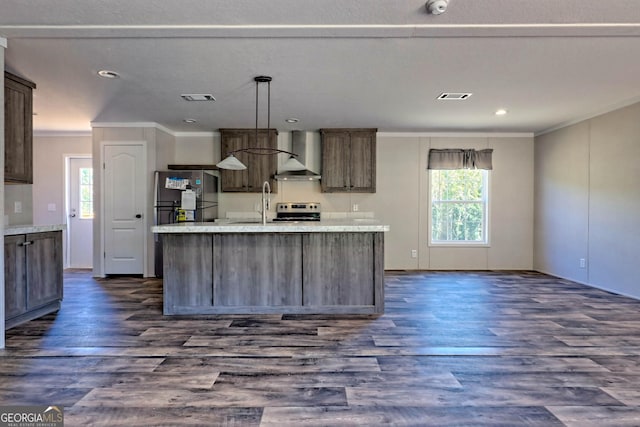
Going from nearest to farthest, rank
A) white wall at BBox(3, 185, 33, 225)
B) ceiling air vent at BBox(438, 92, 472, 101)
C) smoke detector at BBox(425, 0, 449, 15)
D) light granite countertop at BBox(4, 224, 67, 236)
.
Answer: smoke detector at BBox(425, 0, 449, 15) < light granite countertop at BBox(4, 224, 67, 236) < white wall at BBox(3, 185, 33, 225) < ceiling air vent at BBox(438, 92, 472, 101)

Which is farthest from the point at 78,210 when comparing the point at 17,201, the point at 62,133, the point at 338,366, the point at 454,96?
the point at 454,96

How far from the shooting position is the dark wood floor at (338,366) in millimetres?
1827

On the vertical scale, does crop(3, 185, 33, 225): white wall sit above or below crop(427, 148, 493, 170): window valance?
below

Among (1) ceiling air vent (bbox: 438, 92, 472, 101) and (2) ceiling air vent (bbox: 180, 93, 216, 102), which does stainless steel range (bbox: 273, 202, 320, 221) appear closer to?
(2) ceiling air vent (bbox: 180, 93, 216, 102)

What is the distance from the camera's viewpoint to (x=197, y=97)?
4129mm

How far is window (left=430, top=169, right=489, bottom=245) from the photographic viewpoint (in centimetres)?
617

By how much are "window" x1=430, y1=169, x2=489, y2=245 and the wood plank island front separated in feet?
10.1

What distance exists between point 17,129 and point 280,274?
Answer: 292 centimetres

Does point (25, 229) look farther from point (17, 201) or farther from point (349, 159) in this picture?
point (349, 159)

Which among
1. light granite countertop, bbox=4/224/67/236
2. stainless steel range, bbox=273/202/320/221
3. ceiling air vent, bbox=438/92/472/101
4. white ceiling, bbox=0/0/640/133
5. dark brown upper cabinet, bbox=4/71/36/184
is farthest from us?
stainless steel range, bbox=273/202/320/221

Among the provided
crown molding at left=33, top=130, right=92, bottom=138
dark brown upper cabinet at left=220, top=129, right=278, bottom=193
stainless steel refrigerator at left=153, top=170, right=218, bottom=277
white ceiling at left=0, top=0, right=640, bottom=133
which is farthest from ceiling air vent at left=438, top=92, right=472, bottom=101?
crown molding at left=33, top=130, right=92, bottom=138

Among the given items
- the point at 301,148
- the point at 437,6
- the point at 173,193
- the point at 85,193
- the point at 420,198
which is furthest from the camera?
the point at 85,193

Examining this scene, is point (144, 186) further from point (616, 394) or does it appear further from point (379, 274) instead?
point (616, 394)

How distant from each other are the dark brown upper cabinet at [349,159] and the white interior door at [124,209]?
296cm
